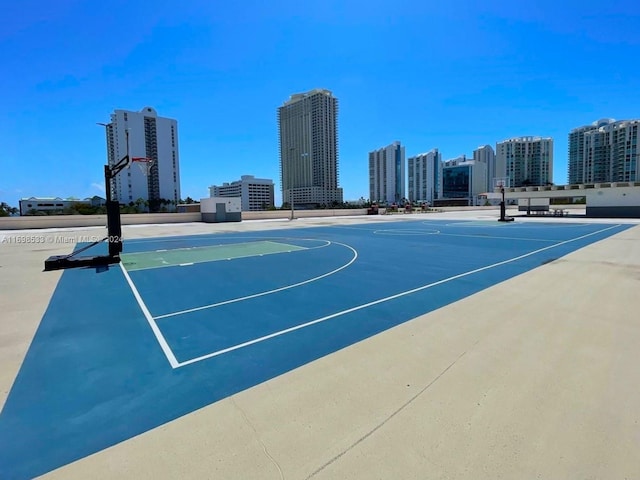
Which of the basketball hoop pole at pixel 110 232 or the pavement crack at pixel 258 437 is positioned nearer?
the pavement crack at pixel 258 437

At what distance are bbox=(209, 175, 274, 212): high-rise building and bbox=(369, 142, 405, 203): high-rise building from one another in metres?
50.5

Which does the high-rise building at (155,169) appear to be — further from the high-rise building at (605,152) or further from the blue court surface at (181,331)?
the high-rise building at (605,152)

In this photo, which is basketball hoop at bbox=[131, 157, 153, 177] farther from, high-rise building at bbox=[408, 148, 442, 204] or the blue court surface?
high-rise building at bbox=[408, 148, 442, 204]

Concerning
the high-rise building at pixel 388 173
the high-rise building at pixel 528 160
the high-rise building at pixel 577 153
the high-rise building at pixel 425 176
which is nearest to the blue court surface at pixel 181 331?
the high-rise building at pixel 577 153

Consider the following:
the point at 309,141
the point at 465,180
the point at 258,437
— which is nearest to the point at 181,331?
the point at 258,437

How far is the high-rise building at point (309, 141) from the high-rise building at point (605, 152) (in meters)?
62.7

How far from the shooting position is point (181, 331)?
555 cm

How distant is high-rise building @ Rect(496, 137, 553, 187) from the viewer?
→ 9944 cm

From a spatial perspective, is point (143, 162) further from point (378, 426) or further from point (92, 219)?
point (92, 219)

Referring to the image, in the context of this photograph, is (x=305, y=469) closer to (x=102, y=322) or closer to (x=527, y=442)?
(x=527, y=442)

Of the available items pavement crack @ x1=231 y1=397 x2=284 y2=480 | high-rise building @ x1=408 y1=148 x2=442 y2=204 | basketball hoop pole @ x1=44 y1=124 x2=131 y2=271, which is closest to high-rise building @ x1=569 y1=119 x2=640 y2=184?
high-rise building @ x1=408 y1=148 x2=442 y2=204

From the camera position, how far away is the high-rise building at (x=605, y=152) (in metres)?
68.6

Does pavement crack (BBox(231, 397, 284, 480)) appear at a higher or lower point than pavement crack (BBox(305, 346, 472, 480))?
higher

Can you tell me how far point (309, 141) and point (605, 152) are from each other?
6998cm
